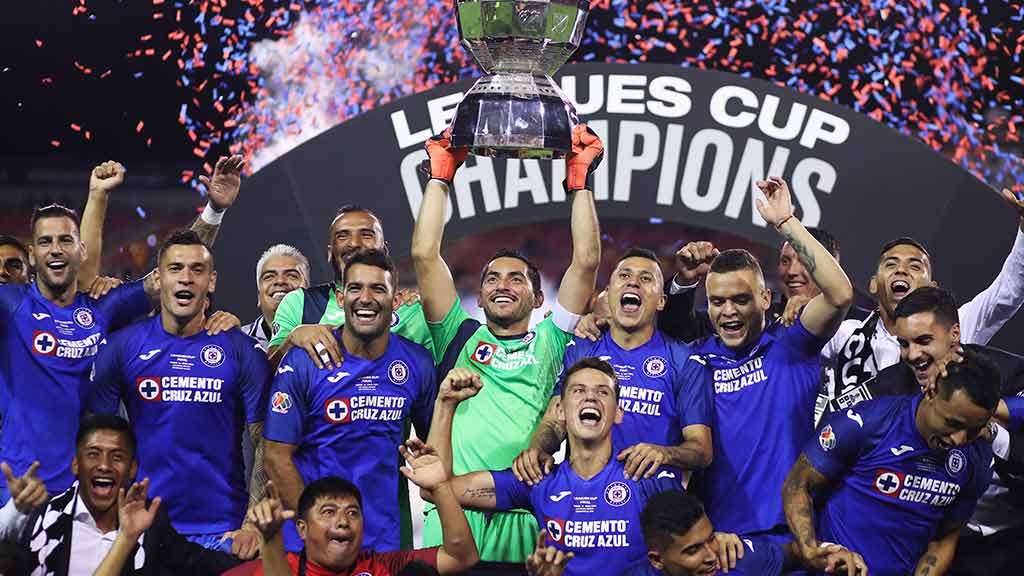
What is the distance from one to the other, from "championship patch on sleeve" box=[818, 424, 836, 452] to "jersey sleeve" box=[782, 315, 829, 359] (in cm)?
36

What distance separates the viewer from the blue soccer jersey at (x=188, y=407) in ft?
14.1

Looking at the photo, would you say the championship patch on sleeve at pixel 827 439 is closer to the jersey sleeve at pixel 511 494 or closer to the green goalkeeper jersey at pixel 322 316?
the jersey sleeve at pixel 511 494

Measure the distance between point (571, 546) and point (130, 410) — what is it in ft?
5.02

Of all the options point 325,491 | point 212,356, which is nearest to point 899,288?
point 325,491

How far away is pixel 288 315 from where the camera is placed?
15.8 feet

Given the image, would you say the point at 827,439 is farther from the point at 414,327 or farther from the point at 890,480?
the point at 414,327

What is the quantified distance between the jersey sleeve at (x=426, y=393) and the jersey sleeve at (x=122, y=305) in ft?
3.71

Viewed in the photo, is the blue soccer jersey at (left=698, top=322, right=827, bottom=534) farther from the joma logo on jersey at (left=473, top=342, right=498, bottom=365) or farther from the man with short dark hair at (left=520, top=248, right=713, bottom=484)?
the joma logo on jersey at (left=473, top=342, right=498, bottom=365)

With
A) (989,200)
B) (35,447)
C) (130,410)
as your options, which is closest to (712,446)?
(130,410)

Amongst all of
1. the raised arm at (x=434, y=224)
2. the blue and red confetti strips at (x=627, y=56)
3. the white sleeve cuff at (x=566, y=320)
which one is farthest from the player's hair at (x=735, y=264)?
the blue and red confetti strips at (x=627, y=56)

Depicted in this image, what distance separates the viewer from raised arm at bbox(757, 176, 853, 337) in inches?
163

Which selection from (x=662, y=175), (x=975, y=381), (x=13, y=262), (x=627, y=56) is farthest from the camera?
(x=627, y=56)

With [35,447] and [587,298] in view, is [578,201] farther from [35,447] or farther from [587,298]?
[35,447]

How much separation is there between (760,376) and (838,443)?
0.39 m
